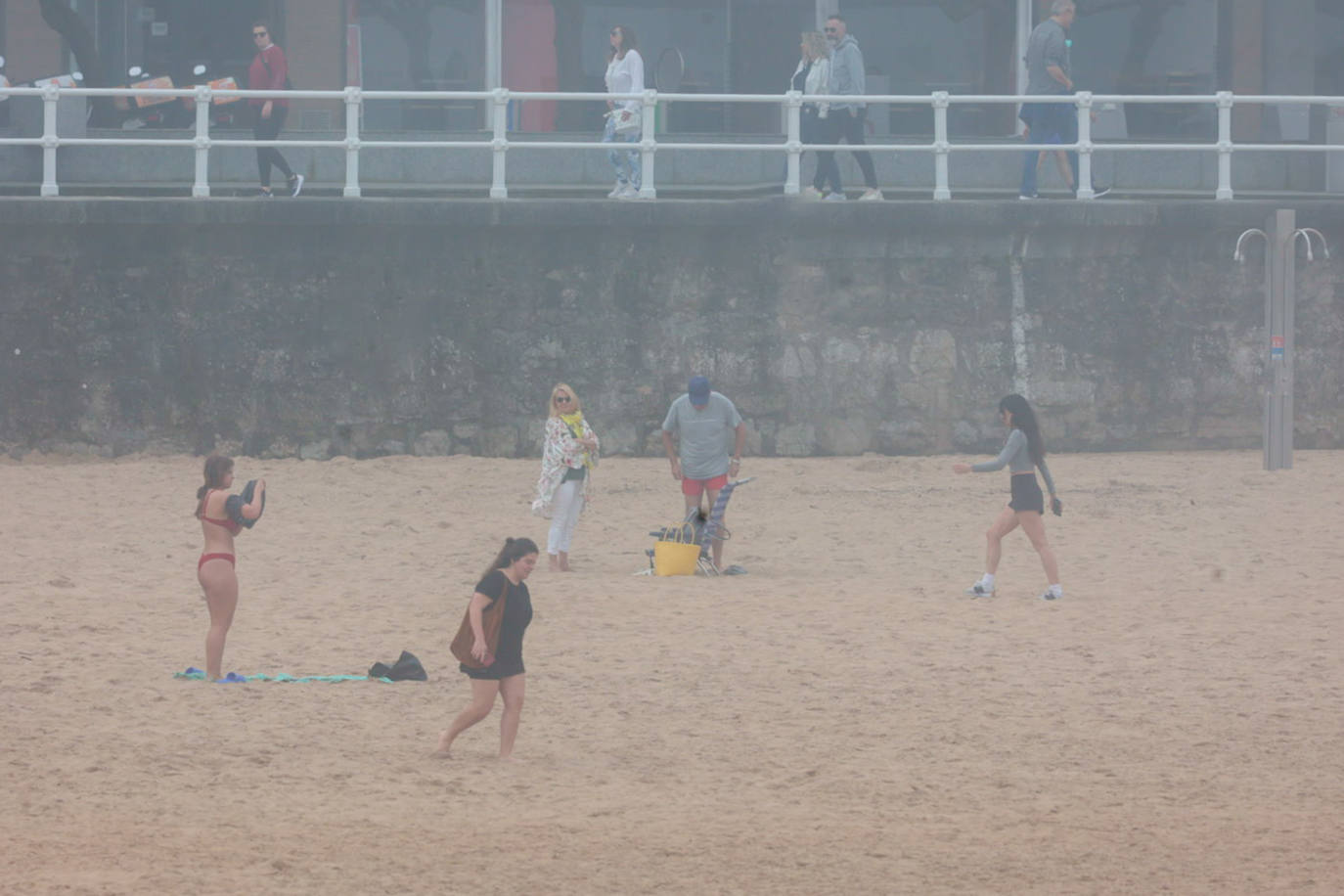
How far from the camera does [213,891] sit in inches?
273

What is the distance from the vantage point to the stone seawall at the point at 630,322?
1670 centimetres

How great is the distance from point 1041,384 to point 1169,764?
29.5 feet

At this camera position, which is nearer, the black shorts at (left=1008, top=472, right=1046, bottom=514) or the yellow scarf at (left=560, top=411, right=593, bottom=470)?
the black shorts at (left=1008, top=472, right=1046, bottom=514)

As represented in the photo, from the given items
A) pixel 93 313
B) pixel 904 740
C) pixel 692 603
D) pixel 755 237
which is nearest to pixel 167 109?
pixel 93 313

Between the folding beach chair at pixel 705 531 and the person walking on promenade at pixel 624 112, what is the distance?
487 centimetres

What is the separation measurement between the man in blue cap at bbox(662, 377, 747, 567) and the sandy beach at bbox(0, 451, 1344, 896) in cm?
74

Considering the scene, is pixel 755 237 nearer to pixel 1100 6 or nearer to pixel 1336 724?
pixel 1100 6

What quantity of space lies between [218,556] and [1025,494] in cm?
519

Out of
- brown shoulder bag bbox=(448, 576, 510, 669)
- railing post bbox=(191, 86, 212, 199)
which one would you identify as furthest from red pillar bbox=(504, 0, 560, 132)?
brown shoulder bag bbox=(448, 576, 510, 669)

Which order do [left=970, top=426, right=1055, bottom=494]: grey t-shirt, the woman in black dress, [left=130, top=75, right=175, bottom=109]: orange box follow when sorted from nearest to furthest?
the woman in black dress → [left=970, top=426, right=1055, bottom=494]: grey t-shirt → [left=130, top=75, right=175, bottom=109]: orange box

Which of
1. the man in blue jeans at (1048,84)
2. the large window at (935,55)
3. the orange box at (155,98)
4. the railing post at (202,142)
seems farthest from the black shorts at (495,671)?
the large window at (935,55)

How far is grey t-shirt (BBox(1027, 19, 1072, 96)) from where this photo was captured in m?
17.7

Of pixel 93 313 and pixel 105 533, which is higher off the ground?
pixel 93 313

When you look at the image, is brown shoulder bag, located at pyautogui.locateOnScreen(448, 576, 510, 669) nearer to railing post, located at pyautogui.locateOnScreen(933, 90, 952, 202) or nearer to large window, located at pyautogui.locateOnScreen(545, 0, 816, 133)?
railing post, located at pyautogui.locateOnScreen(933, 90, 952, 202)
